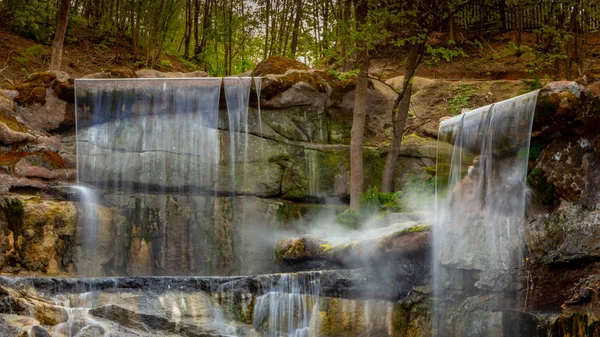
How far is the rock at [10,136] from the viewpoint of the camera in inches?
578

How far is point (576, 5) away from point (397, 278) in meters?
9.33

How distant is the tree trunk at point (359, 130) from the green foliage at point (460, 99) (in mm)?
3626

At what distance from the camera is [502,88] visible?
719 inches

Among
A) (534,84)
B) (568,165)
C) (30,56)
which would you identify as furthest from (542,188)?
(30,56)

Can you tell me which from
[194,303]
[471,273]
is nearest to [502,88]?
[471,273]

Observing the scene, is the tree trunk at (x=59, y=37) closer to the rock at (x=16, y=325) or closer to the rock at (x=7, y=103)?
the rock at (x=7, y=103)

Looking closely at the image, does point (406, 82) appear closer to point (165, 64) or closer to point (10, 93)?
point (10, 93)

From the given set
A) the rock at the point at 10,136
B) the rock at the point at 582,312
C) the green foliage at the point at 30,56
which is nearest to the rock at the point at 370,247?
the rock at the point at 582,312

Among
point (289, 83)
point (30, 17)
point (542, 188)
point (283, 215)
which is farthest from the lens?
point (30, 17)

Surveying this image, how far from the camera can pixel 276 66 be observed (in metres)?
17.5

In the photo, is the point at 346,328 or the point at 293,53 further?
the point at 293,53

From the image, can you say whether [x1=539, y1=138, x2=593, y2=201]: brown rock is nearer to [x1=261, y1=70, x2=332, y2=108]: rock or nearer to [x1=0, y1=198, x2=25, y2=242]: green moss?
[x1=261, y1=70, x2=332, y2=108]: rock

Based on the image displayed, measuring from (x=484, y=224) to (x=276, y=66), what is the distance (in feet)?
29.8

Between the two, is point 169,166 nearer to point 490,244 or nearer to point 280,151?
point 280,151
